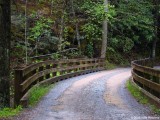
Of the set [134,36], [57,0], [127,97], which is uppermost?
[57,0]

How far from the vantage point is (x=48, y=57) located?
23578 millimetres

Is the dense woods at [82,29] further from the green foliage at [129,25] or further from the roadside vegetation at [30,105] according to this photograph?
the roadside vegetation at [30,105]

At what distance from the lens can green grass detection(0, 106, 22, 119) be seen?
826cm

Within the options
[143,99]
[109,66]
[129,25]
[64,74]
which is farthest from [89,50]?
[143,99]

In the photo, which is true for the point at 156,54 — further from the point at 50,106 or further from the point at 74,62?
the point at 50,106

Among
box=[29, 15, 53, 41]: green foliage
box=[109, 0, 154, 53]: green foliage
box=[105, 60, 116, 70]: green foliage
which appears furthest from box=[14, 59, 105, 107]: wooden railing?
box=[109, 0, 154, 53]: green foliage

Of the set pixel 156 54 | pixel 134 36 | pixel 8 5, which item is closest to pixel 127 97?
pixel 8 5

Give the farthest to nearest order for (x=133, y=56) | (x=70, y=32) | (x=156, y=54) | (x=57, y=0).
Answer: (x=156, y=54), (x=133, y=56), (x=70, y=32), (x=57, y=0)

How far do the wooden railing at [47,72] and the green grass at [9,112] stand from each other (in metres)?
0.32

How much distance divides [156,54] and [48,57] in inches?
928

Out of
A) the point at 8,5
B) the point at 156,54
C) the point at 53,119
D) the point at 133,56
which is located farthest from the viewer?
the point at 156,54

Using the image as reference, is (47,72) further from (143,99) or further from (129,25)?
(129,25)

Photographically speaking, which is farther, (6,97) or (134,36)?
(134,36)

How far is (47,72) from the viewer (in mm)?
15617
